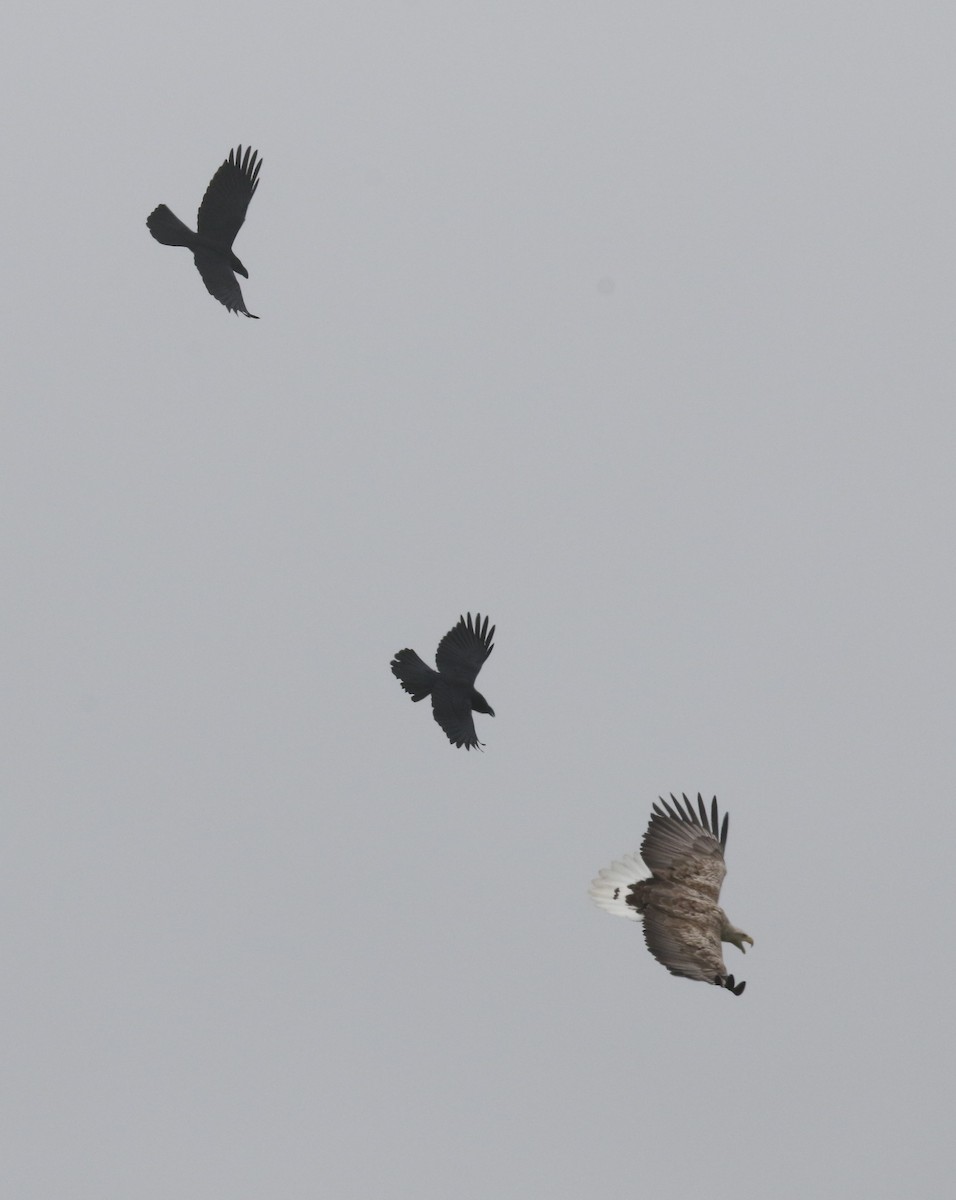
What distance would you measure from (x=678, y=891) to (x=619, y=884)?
0.95 meters

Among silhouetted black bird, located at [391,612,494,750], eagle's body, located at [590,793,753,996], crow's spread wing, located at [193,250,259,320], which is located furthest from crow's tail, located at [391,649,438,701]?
crow's spread wing, located at [193,250,259,320]

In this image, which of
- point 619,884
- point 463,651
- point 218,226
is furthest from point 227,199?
point 619,884

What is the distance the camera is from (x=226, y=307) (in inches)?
1049

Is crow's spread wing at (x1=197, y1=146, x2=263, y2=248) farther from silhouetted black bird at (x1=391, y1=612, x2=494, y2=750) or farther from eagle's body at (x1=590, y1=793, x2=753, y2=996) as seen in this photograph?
eagle's body at (x1=590, y1=793, x2=753, y2=996)

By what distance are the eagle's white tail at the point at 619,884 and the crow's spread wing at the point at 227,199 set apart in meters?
10.3

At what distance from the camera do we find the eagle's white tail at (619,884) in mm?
27047

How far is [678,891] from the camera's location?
88.5 ft

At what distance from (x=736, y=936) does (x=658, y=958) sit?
1338 mm

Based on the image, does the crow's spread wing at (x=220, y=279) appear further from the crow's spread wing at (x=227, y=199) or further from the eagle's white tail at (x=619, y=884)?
the eagle's white tail at (x=619, y=884)

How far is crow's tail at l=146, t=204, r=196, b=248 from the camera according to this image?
2695cm

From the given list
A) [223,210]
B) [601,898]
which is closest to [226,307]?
[223,210]

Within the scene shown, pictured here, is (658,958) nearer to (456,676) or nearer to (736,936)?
(736,936)

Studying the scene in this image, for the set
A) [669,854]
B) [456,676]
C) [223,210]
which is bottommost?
[669,854]

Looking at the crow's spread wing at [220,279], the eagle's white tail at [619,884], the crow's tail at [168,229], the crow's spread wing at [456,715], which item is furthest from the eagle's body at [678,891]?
the crow's tail at [168,229]
